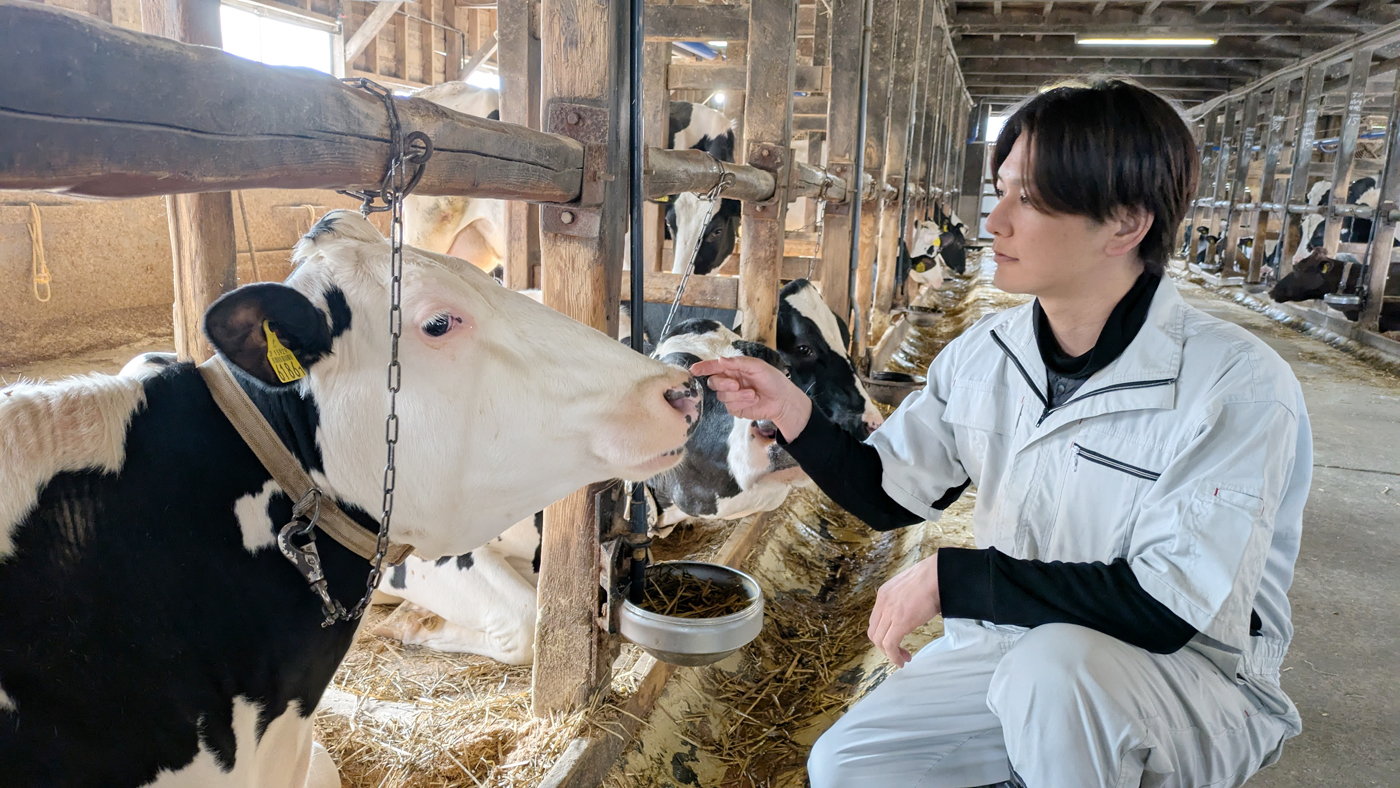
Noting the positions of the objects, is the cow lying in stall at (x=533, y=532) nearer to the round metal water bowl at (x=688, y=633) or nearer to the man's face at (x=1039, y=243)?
the round metal water bowl at (x=688, y=633)

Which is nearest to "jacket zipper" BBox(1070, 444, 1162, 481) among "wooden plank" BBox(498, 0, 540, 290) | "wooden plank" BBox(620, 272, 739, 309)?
"wooden plank" BBox(620, 272, 739, 309)

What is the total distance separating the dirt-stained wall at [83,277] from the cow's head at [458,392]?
5.29 metres

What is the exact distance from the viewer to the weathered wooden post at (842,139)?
235 inches

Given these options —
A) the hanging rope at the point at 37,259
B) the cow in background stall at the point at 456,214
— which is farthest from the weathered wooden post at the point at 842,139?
the hanging rope at the point at 37,259

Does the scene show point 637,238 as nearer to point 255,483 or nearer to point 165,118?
point 255,483

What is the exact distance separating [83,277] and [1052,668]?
315 inches

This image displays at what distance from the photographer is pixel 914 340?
35.2 ft

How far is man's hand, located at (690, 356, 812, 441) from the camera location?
7.14 ft

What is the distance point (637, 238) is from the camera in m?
2.34

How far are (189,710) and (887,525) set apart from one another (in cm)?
153

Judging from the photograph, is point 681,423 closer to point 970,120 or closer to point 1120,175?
point 1120,175

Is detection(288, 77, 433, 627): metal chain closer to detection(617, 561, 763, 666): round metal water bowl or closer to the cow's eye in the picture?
the cow's eye

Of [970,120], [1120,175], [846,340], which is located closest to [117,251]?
[846,340]

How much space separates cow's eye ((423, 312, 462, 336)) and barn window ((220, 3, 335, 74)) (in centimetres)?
1062
